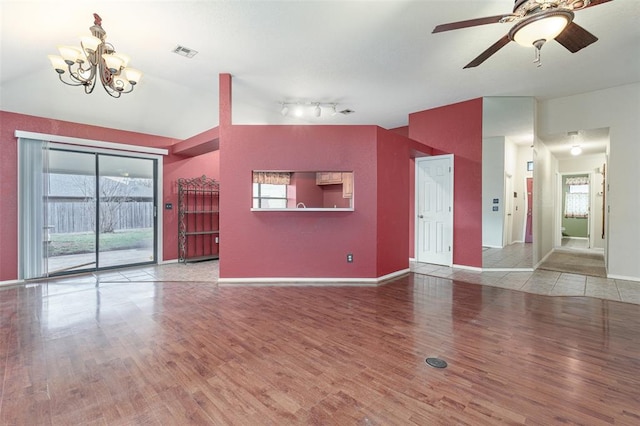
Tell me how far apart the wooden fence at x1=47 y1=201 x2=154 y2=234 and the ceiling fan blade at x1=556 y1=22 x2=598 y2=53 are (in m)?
6.79

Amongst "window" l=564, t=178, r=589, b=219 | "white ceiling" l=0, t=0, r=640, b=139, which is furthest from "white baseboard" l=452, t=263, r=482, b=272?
"window" l=564, t=178, r=589, b=219

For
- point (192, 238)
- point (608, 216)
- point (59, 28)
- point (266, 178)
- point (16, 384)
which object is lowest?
point (16, 384)

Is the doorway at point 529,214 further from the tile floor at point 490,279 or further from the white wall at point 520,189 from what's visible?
the tile floor at point 490,279

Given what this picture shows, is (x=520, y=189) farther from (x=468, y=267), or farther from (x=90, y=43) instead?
(x=90, y=43)

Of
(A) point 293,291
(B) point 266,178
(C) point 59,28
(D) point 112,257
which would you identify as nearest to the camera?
(C) point 59,28

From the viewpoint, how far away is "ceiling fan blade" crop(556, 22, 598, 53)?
7.82 feet

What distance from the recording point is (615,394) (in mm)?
1877

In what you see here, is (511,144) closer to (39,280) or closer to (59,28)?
(59,28)

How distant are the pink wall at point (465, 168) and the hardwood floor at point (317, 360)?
177 centimetres

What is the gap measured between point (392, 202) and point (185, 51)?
3741 mm

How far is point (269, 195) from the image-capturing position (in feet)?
15.1

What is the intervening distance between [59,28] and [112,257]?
3.92 m

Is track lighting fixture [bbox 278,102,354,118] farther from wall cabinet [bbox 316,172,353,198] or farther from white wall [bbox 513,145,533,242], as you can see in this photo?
white wall [bbox 513,145,533,242]

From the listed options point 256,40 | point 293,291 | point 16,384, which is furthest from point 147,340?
point 256,40
